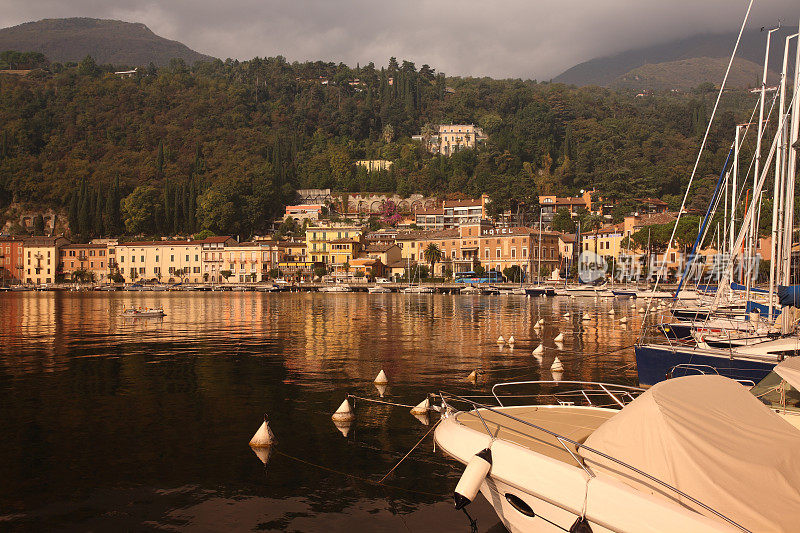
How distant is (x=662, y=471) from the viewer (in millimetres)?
8320

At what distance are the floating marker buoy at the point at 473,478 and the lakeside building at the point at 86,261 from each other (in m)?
132

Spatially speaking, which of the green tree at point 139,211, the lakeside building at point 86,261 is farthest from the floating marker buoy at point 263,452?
the green tree at point 139,211

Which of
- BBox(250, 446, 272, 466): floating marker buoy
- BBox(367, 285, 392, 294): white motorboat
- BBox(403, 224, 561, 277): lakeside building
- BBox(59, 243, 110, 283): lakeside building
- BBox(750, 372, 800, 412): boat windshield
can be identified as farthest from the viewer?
BBox(59, 243, 110, 283): lakeside building

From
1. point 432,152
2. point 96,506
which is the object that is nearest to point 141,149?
point 432,152

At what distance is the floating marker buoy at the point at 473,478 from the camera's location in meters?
8.95

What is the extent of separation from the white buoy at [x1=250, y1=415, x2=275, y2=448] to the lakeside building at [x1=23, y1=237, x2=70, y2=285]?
126099 millimetres

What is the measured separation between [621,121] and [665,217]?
256 feet

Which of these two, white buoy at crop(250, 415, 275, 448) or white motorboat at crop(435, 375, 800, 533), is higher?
white motorboat at crop(435, 375, 800, 533)

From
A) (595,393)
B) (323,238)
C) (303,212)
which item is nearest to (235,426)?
(595,393)

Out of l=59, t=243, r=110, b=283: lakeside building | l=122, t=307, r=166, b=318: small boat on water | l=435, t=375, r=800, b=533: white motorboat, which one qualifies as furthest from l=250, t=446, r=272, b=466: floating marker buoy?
l=59, t=243, r=110, b=283: lakeside building

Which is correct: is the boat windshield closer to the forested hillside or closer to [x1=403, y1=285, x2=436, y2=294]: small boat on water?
[x1=403, y1=285, x2=436, y2=294]: small boat on water

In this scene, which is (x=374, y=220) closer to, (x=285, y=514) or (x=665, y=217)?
(x=665, y=217)

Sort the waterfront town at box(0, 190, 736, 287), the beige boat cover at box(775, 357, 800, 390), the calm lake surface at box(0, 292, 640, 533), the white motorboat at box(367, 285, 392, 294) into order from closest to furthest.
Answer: the beige boat cover at box(775, 357, 800, 390), the calm lake surface at box(0, 292, 640, 533), the white motorboat at box(367, 285, 392, 294), the waterfront town at box(0, 190, 736, 287)

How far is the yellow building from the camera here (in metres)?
127
